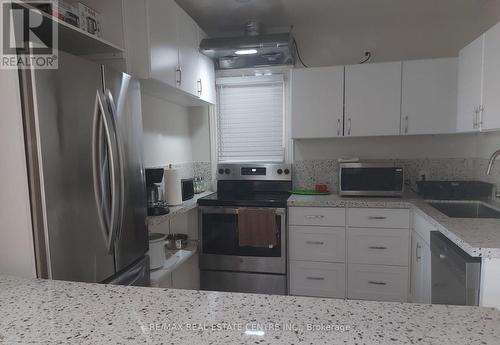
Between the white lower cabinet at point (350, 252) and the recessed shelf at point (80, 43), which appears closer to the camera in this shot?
the recessed shelf at point (80, 43)

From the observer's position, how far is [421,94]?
256 centimetres

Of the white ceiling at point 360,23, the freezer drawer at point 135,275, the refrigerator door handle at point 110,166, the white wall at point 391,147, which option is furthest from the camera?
the white wall at point 391,147

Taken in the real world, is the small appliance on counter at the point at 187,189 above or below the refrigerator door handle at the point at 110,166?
below

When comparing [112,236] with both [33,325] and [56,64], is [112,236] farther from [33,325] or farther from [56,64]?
[56,64]

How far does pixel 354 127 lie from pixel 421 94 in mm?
581

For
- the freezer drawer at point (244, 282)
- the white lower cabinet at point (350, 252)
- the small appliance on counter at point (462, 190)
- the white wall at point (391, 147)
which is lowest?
the freezer drawer at point (244, 282)

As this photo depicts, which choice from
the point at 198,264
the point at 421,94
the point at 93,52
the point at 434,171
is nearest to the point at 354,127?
the point at 421,94

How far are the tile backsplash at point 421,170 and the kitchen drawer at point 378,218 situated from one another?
56cm

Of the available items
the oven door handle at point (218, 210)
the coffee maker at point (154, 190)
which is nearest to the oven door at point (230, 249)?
the oven door handle at point (218, 210)

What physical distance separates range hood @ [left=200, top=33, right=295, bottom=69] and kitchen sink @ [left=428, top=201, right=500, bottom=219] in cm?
173

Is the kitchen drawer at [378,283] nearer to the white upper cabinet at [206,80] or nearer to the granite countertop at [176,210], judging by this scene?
the granite countertop at [176,210]

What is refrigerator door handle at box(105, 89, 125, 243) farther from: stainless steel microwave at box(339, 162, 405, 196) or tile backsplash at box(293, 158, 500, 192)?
tile backsplash at box(293, 158, 500, 192)

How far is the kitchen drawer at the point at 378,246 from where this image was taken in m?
2.43

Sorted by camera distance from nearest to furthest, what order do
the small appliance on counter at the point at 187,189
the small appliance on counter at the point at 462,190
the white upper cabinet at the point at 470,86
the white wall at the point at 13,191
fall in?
the white wall at the point at 13,191 < the white upper cabinet at the point at 470,86 < the small appliance on counter at the point at 462,190 < the small appliance on counter at the point at 187,189
